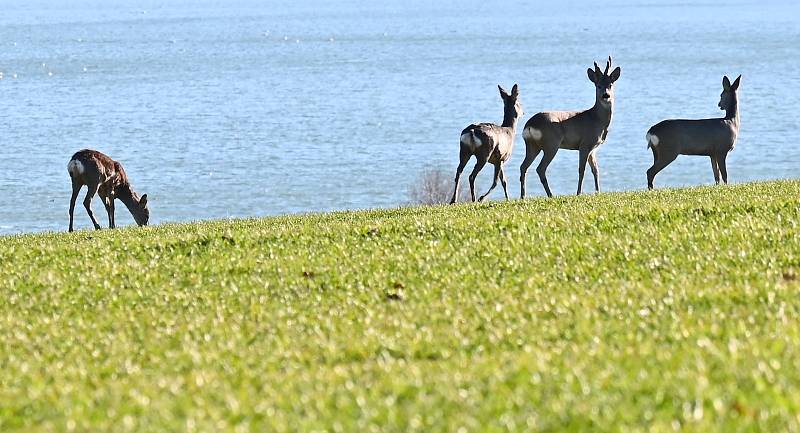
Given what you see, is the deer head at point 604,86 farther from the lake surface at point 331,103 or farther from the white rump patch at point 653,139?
the lake surface at point 331,103

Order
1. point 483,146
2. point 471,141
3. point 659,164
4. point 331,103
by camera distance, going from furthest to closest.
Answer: point 331,103 → point 659,164 → point 483,146 → point 471,141

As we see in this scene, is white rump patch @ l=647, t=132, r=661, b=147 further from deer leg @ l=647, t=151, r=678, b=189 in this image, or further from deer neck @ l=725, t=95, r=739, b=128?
deer neck @ l=725, t=95, r=739, b=128

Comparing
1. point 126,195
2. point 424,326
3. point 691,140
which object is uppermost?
point 424,326

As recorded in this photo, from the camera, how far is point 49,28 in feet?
517

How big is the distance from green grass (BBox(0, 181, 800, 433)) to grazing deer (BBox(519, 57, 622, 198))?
30.5 feet

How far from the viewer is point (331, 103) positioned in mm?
75750

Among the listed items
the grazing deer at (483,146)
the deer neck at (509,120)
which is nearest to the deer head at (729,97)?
the deer neck at (509,120)

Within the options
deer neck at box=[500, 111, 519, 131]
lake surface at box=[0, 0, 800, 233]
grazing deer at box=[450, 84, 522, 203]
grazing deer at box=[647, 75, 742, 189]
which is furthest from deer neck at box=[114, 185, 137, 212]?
lake surface at box=[0, 0, 800, 233]

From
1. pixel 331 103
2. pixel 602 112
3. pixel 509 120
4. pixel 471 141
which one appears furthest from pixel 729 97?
pixel 331 103

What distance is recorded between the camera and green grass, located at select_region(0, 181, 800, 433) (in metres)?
6.16

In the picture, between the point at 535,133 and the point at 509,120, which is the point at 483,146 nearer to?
the point at 535,133

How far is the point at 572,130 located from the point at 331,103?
52527mm

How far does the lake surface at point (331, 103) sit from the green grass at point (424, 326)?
26938 millimetres

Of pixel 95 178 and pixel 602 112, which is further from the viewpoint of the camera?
pixel 602 112
